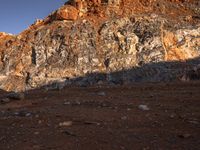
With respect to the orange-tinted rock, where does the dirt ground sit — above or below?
below

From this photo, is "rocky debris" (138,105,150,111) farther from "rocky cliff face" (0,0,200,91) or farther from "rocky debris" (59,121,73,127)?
"rocky cliff face" (0,0,200,91)

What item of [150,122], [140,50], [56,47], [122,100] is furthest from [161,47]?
[150,122]

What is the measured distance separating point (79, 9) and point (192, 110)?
67.4 feet

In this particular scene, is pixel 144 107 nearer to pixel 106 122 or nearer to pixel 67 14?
pixel 106 122

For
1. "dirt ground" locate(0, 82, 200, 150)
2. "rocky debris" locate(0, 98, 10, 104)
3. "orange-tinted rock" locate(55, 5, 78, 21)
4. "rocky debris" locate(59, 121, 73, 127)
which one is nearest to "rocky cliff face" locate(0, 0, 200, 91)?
"orange-tinted rock" locate(55, 5, 78, 21)

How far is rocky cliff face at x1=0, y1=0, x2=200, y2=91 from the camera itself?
2355 centimetres

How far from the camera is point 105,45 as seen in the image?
25.4 m

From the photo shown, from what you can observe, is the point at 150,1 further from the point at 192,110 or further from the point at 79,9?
the point at 192,110

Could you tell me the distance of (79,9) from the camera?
91.9ft

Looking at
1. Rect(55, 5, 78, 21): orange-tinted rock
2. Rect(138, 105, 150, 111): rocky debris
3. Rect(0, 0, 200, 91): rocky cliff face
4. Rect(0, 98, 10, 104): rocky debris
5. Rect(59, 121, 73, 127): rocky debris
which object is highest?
Rect(55, 5, 78, 21): orange-tinted rock

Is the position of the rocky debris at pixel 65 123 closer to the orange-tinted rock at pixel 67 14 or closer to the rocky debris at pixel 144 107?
the rocky debris at pixel 144 107

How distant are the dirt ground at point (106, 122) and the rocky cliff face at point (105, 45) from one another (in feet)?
37.4

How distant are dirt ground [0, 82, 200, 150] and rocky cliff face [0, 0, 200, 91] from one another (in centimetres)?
1140

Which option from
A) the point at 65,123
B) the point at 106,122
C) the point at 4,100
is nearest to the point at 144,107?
the point at 106,122
